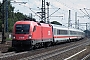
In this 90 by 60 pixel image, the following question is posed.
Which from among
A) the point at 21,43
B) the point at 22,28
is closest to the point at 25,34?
the point at 22,28

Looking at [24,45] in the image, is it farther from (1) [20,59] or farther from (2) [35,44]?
(1) [20,59]

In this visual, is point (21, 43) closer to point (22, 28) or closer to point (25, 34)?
point (25, 34)

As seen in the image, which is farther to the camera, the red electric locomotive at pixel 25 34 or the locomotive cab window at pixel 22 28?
the locomotive cab window at pixel 22 28

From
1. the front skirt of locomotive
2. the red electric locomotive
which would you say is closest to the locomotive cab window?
the red electric locomotive

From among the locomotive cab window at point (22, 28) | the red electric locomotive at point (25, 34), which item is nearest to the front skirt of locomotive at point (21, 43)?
the red electric locomotive at point (25, 34)

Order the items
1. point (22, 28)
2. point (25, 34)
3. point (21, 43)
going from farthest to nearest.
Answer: point (22, 28)
point (25, 34)
point (21, 43)

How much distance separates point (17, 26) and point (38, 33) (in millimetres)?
2746

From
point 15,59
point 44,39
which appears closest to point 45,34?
point 44,39

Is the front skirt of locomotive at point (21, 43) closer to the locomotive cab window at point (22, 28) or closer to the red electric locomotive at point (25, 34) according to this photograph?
the red electric locomotive at point (25, 34)

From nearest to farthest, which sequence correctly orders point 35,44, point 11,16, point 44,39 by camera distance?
point 35,44
point 44,39
point 11,16

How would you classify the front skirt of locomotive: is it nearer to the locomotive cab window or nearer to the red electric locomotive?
the red electric locomotive

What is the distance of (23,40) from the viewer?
2500cm

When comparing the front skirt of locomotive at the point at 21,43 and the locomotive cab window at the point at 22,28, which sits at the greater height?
the locomotive cab window at the point at 22,28

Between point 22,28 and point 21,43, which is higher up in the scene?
point 22,28
